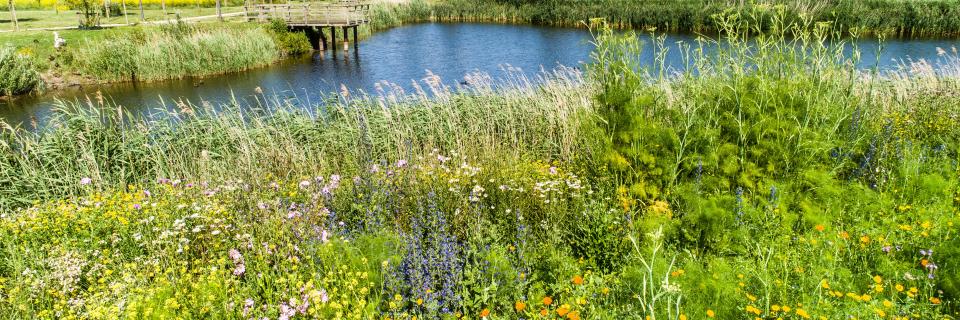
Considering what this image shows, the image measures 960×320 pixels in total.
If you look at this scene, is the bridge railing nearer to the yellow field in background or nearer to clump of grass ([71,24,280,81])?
clump of grass ([71,24,280,81])

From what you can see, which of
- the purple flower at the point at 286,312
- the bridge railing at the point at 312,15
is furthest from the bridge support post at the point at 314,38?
the purple flower at the point at 286,312

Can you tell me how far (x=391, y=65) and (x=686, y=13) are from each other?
17216mm

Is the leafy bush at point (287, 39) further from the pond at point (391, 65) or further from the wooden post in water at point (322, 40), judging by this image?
the wooden post in water at point (322, 40)

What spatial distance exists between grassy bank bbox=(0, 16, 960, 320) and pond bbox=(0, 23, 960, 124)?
330 inches

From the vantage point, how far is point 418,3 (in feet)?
137

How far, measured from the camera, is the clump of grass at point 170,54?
2038cm

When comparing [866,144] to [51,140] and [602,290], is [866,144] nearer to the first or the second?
[602,290]

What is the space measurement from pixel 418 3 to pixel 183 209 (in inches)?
1489

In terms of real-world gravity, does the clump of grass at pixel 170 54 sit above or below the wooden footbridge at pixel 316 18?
below

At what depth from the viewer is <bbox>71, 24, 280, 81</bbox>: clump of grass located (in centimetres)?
2038

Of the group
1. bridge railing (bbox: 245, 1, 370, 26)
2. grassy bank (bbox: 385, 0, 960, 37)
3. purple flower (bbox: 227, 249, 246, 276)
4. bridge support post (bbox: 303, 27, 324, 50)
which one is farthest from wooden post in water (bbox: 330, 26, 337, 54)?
purple flower (bbox: 227, 249, 246, 276)

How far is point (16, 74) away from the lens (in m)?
17.7

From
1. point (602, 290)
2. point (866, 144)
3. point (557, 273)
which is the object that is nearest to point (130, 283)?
point (557, 273)

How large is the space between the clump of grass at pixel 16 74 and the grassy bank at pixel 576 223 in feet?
40.7
